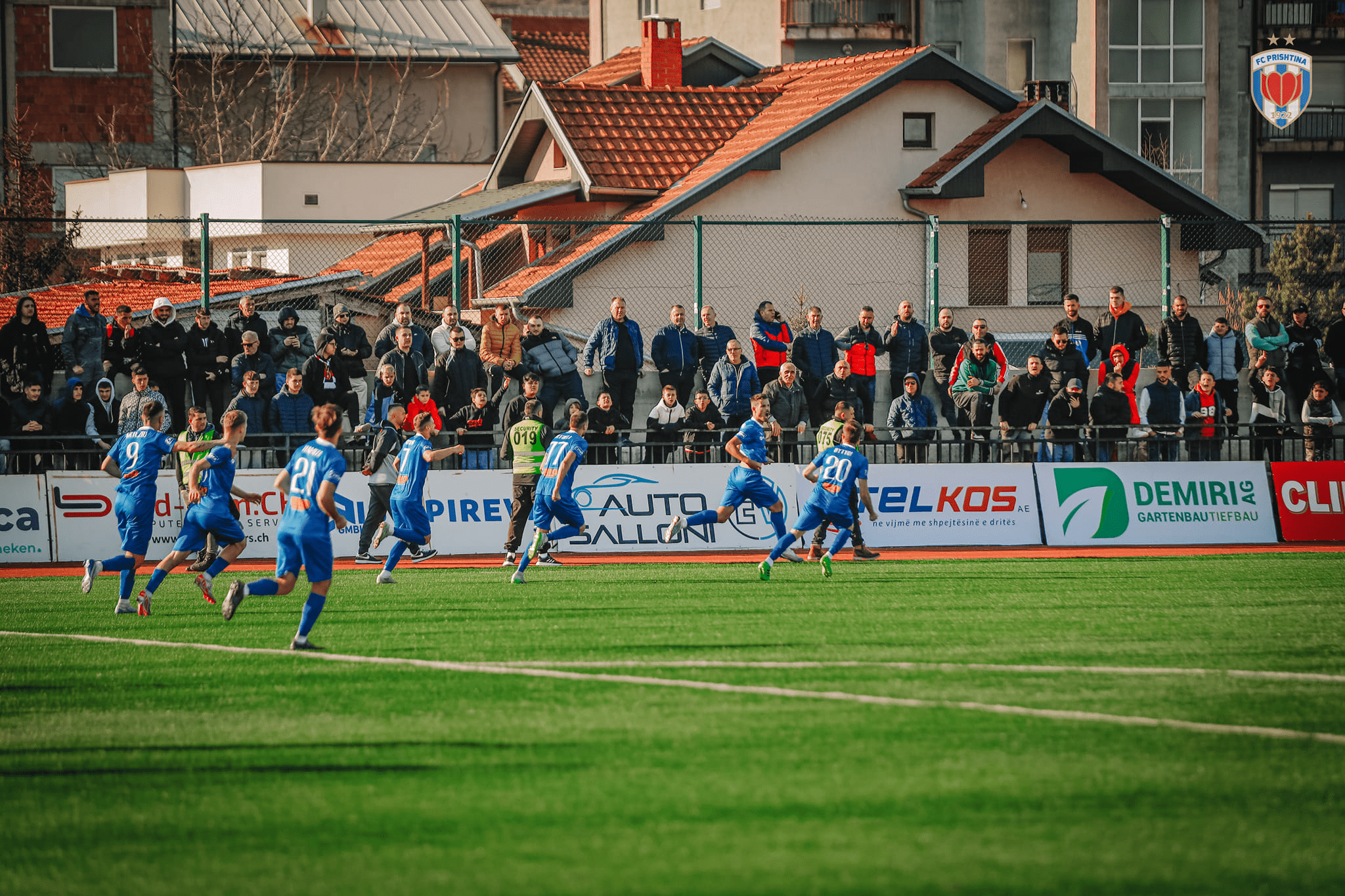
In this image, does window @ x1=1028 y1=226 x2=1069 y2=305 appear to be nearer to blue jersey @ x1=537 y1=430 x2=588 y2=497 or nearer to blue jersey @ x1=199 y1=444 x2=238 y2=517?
blue jersey @ x1=537 y1=430 x2=588 y2=497

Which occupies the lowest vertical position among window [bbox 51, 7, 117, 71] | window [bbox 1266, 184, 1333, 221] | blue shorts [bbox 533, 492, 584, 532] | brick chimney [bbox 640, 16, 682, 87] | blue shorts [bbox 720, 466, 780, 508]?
blue shorts [bbox 533, 492, 584, 532]

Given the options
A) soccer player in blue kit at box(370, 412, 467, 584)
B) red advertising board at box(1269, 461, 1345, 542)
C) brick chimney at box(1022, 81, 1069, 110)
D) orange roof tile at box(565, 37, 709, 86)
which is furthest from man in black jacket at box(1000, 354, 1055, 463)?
orange roof tile at box(565, 37, 709, 86)

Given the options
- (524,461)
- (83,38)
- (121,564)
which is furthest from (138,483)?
(83,38)

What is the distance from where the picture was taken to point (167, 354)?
18719 mm

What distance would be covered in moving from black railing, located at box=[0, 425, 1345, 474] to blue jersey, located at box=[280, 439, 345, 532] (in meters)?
7.87

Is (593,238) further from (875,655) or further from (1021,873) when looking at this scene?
(1021,873)

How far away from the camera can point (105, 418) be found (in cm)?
1884

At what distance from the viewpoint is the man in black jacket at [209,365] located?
1881 centimetres

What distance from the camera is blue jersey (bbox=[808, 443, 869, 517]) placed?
1599cm

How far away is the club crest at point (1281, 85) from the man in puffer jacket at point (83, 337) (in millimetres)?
37232

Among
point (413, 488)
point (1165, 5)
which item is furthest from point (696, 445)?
point (1165, 5)

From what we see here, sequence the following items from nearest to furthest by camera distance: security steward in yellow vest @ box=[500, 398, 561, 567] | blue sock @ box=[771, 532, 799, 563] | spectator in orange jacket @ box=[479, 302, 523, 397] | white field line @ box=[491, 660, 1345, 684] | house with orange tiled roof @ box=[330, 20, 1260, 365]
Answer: white field line @ box=[491, 660, 1345, 684] → blue sock @ box=[771, 532, 799, 563] → security steward in yellow vest @ box=[500, 398, 561, 567] → spectator in orange jacket @ box=[479, 302, 523, 397] → house with orange tiled roof @ box=[330, 20, 1260, 365]

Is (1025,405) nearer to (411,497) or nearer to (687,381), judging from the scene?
(687,381)

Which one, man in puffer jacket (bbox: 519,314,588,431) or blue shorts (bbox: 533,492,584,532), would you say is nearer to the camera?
blue shorts (bbox: 533,492,584,532)
